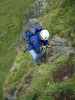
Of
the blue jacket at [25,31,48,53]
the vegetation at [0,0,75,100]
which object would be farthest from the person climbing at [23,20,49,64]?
the vegetation at [0,0,75,100]

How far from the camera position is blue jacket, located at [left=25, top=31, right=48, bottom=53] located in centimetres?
1386

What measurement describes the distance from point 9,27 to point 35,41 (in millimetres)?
3568

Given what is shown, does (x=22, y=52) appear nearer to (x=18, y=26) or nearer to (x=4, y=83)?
(x=4, y=83)

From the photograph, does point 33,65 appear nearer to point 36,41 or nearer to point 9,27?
point 36,41

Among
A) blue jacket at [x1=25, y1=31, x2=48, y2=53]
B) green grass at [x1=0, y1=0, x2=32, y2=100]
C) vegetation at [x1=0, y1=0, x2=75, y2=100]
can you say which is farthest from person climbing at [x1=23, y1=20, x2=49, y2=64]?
green grass at [x1=0, y1=0, x2=32, y2=100]

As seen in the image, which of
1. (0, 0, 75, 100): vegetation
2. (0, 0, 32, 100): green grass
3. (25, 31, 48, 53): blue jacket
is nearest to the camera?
(0, 0, 75, 100): vegetation

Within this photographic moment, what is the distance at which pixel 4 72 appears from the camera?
15328 mm

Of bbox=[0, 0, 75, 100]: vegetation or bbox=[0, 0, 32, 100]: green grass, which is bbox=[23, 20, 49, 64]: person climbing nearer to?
bbox=[0, 0, 75, 100]: vegetation

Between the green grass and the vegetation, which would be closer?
the vegetation

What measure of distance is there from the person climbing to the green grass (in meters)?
1.61

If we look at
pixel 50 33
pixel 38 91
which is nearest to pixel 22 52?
pixel 50 33

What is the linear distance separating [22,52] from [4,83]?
115 cm

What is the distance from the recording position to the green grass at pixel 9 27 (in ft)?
52.0

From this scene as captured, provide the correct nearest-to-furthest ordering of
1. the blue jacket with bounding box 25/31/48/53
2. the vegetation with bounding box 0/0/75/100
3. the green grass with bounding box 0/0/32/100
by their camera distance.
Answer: the vegetation with bounding box 0/0/75/100, the blue jacket with bounding box 25/31/48/53, the green grass with bounding box 0/0/32/100
